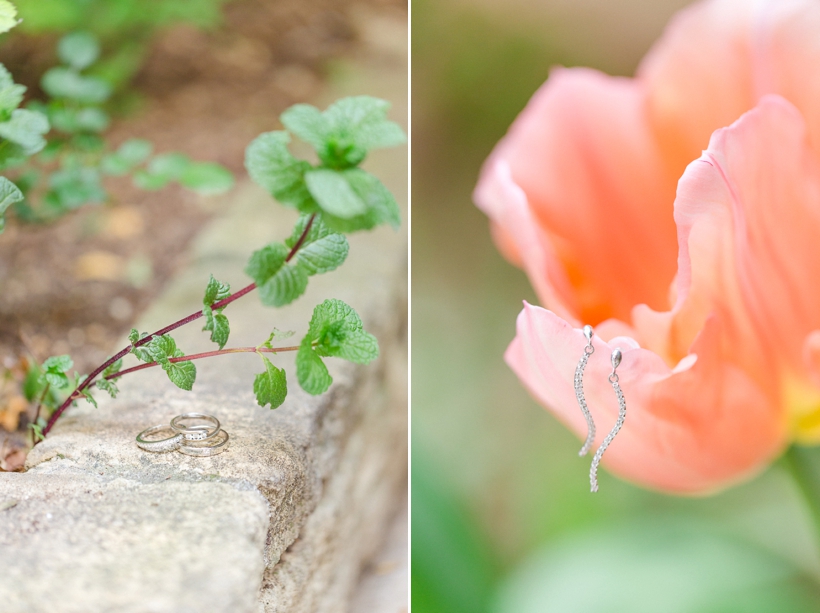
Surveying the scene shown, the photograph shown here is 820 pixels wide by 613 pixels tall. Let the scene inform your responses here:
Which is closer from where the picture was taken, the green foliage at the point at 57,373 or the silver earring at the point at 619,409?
the silver earring at the point at 619,409

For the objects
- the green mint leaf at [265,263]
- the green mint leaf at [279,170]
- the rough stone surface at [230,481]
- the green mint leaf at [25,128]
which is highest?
the green mint leaf at [25,128]

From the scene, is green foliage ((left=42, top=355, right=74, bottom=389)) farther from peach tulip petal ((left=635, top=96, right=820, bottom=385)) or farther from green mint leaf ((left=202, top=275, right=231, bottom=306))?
peach tulip petal ((left=635, top=96, right=820, bottom=385))

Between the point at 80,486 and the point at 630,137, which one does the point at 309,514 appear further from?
the point at 630,137

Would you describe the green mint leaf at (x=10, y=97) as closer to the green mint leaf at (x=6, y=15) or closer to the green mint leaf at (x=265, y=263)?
the green mint leaf at (x=6, y=15)

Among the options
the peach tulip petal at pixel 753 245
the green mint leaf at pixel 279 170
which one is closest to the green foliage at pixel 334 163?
the green mint leaf at pixel 279 170

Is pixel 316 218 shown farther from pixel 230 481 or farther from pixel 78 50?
pixel 78 50

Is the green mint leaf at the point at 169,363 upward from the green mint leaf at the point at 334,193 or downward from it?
downward
